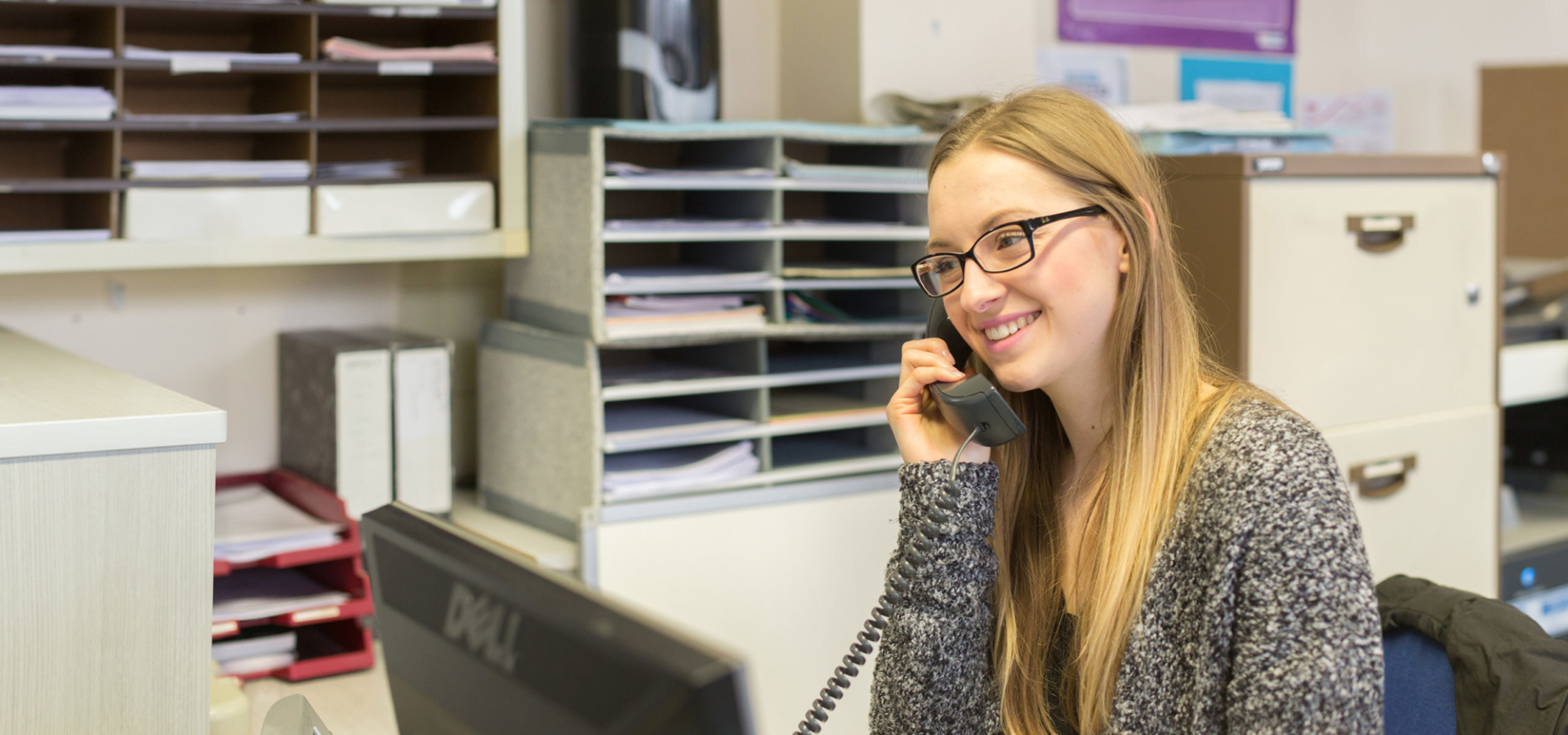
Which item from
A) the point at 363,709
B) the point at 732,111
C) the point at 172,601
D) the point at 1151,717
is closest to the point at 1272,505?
the point at 1151,717

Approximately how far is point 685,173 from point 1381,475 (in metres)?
1.04

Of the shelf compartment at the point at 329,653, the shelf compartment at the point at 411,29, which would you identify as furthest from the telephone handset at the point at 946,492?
the shelf compartment at the point at 411,29

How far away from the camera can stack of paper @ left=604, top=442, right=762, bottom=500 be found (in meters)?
1.53

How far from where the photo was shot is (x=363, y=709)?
1.30m

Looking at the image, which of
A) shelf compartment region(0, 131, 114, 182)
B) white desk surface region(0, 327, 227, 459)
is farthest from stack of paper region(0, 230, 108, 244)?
white desk surface region(0, 327, 227, 459)

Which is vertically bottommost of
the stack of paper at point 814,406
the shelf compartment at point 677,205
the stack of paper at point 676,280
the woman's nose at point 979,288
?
the stack of paper at point 814,406

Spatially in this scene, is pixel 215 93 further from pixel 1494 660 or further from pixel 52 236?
pixel 1494 660

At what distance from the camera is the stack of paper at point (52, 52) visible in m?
1.32

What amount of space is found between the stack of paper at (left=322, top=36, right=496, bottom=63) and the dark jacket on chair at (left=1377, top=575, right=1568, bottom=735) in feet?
3.79

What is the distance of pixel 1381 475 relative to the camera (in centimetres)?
175

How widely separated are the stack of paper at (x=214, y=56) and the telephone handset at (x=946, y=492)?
0.85 meters

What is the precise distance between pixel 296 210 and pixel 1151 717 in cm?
109

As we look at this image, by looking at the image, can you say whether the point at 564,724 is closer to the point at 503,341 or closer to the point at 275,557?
the point at 275,557

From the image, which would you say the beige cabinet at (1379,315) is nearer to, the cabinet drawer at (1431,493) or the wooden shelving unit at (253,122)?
the cabinet drawer at (1431,493)
